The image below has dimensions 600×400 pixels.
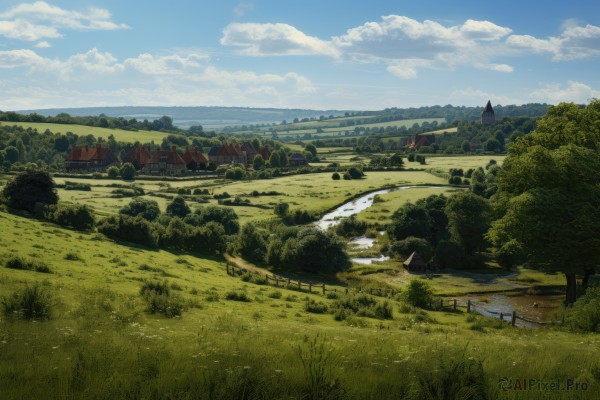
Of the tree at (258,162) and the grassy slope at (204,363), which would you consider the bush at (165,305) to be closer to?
the grassy slope at (204,363)

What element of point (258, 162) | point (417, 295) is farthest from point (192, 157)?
point (417, 295)

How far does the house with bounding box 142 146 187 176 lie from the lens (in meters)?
155

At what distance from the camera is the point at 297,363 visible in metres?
9.26

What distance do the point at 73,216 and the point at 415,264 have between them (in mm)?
37085

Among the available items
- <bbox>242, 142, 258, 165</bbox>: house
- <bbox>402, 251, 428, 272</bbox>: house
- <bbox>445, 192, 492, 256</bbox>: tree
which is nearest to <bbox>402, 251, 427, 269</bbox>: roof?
<bbox>402, 251, 428, 272</bbox>: house

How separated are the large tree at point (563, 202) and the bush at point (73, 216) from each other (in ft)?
136

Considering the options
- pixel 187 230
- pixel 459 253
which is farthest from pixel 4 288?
pixel 459 253

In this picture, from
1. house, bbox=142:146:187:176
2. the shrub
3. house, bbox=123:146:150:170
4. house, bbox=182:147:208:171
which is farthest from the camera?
house, bbox=182:147:208:171

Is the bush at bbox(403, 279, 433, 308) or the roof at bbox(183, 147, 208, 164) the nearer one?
the bush at bbox(403, 279, 433, 308)

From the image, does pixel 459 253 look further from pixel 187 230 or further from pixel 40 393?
pixel 40 393

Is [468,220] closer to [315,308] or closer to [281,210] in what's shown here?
[281,210]

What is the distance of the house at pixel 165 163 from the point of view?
154625mm

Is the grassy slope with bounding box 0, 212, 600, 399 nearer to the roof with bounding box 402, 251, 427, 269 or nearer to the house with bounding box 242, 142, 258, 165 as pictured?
the roof with bounding box 402, 251, 427, 269

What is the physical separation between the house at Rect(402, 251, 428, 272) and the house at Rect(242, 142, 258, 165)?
134m
